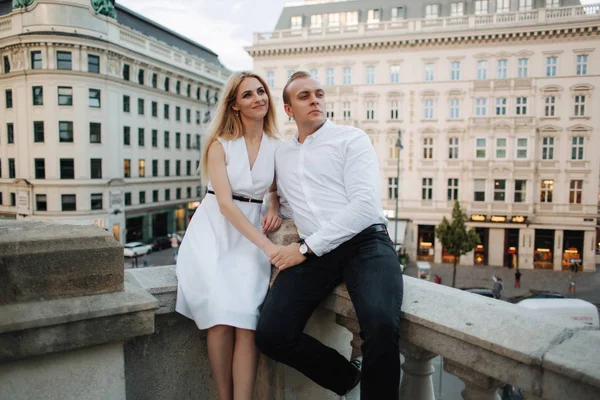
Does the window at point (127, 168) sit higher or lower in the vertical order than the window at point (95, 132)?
lower

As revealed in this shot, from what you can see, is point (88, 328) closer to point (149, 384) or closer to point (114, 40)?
point (149, 384)

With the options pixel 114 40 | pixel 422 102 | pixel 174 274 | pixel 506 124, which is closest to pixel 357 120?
pixel 422 102

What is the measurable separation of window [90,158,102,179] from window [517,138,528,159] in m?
31.3

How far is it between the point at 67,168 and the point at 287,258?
36370 mm

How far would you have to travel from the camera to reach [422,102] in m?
33.7

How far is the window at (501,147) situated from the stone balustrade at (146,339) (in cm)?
3255

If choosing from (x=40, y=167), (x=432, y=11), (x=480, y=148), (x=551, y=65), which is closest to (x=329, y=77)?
(x=432, y=11)

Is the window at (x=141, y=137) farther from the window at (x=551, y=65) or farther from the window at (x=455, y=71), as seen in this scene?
the window at (x=551, y=65)

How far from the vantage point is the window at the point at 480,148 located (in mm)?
32625

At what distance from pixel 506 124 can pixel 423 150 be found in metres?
5.85

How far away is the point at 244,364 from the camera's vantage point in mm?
2688

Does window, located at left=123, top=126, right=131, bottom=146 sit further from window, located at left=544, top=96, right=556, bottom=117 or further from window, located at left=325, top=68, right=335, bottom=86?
window, located at left=544, top=96, right=556, bottom=117

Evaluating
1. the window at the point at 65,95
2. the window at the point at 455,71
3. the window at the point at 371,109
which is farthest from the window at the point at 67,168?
the window at the point at 455,71

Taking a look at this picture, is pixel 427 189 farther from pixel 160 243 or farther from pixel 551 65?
pixel 160 243
